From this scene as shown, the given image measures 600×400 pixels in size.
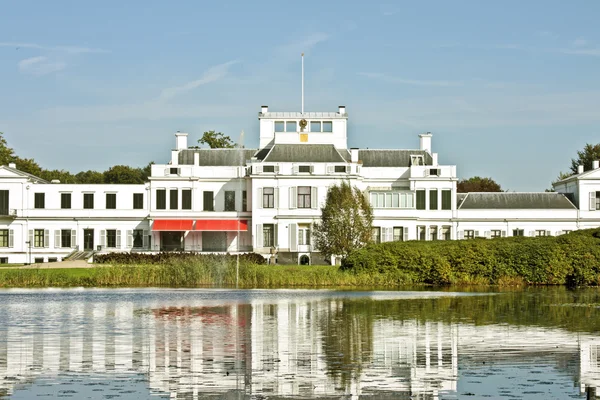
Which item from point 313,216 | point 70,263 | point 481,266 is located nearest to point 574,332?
point 481,266

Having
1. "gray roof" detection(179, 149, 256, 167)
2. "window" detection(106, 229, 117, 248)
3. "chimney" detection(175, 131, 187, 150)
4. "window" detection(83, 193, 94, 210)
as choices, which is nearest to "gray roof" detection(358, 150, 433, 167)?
"gray roof" detection(179, 149, 256, 167)

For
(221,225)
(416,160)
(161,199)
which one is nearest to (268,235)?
(221,225)

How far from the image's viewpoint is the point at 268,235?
227 feet

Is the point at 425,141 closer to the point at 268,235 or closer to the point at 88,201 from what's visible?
the point at 268,235

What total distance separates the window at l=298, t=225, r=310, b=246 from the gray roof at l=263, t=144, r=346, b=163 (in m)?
5.00

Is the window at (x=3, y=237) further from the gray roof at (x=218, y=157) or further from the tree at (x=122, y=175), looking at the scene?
the tree at (x=122, y=175)

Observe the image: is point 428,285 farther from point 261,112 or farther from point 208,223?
point 261,112

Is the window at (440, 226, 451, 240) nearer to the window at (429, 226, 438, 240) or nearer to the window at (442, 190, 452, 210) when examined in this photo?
the window at (429, 226, 438, 240)

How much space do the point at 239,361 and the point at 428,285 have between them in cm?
3038

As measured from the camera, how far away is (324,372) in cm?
1780

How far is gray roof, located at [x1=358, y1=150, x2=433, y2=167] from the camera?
74625mm

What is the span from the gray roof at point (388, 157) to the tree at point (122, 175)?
3665 cm

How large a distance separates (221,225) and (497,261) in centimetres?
2524

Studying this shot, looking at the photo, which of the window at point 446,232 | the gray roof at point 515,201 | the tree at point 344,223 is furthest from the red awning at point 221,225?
the gray roof at point 515,201
